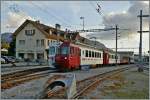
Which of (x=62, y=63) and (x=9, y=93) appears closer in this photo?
(x=9, y=93)

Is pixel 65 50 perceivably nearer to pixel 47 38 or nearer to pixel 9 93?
pixel 9 93

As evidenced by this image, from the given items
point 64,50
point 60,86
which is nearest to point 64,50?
point 64,50

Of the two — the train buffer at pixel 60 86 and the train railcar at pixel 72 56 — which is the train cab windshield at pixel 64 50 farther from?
the train buffer at pixel 60 86

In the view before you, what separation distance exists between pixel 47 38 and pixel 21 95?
6596 centimetres

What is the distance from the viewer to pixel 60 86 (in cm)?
1397

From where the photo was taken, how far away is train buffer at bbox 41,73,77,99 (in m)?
12.5

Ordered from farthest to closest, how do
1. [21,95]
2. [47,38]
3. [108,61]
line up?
[47,38], [108,61], [21,95]

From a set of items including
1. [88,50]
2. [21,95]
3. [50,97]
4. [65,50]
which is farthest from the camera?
[88,50]

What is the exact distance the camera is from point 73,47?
30.9 metres

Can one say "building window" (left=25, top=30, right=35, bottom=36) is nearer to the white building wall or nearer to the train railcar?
the white building wall

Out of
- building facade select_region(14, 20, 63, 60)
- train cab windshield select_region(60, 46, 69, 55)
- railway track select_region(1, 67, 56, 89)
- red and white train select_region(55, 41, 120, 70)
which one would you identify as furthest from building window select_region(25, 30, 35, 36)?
railway track select_region(1, 67, 56, 89)

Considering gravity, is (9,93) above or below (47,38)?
below

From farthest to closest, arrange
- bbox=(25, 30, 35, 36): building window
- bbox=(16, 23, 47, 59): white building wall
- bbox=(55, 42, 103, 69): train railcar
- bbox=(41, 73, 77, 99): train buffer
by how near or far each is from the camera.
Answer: bbox=(25, 30, 35, 36): building window < bbox=(16, 23, 47, 59): white building wall < bbox=(55, 42, 103, 69): train railcar < bbox=(41, 73, 77, 99): train buffer

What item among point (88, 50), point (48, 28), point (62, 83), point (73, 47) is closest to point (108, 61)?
point (88, 50)
